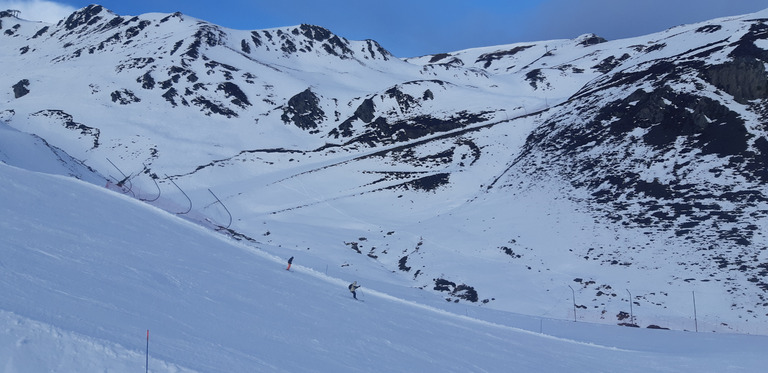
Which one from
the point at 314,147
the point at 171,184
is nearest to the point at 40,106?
the point at 171,184

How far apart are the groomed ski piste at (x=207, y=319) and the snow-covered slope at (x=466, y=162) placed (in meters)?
7.85

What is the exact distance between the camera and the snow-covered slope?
3170cm

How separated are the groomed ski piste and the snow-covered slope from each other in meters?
7.85

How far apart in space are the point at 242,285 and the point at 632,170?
1569 inches

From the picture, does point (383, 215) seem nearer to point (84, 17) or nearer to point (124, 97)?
point (124, 97)

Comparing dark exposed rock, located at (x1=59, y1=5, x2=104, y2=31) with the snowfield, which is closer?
the snowfield

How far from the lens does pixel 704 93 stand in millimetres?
49656

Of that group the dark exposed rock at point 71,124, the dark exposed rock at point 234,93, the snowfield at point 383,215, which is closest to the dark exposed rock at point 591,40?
the snowfield at point 383,215

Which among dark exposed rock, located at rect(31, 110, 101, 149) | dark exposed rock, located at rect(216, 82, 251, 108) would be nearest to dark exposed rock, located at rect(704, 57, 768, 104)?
dark exposed rock, located at rect(216, 82, 251, 108)

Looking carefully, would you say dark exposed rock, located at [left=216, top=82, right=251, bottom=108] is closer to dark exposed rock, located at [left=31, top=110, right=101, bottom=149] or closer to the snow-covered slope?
the snow-covered slope

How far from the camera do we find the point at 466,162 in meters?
60.3

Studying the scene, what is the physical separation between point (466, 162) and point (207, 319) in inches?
2047

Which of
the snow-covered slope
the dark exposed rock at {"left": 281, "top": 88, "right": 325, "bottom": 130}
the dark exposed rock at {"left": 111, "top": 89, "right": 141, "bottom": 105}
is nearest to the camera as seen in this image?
the snow-covered slope

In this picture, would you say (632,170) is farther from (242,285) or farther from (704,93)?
(242,285)
